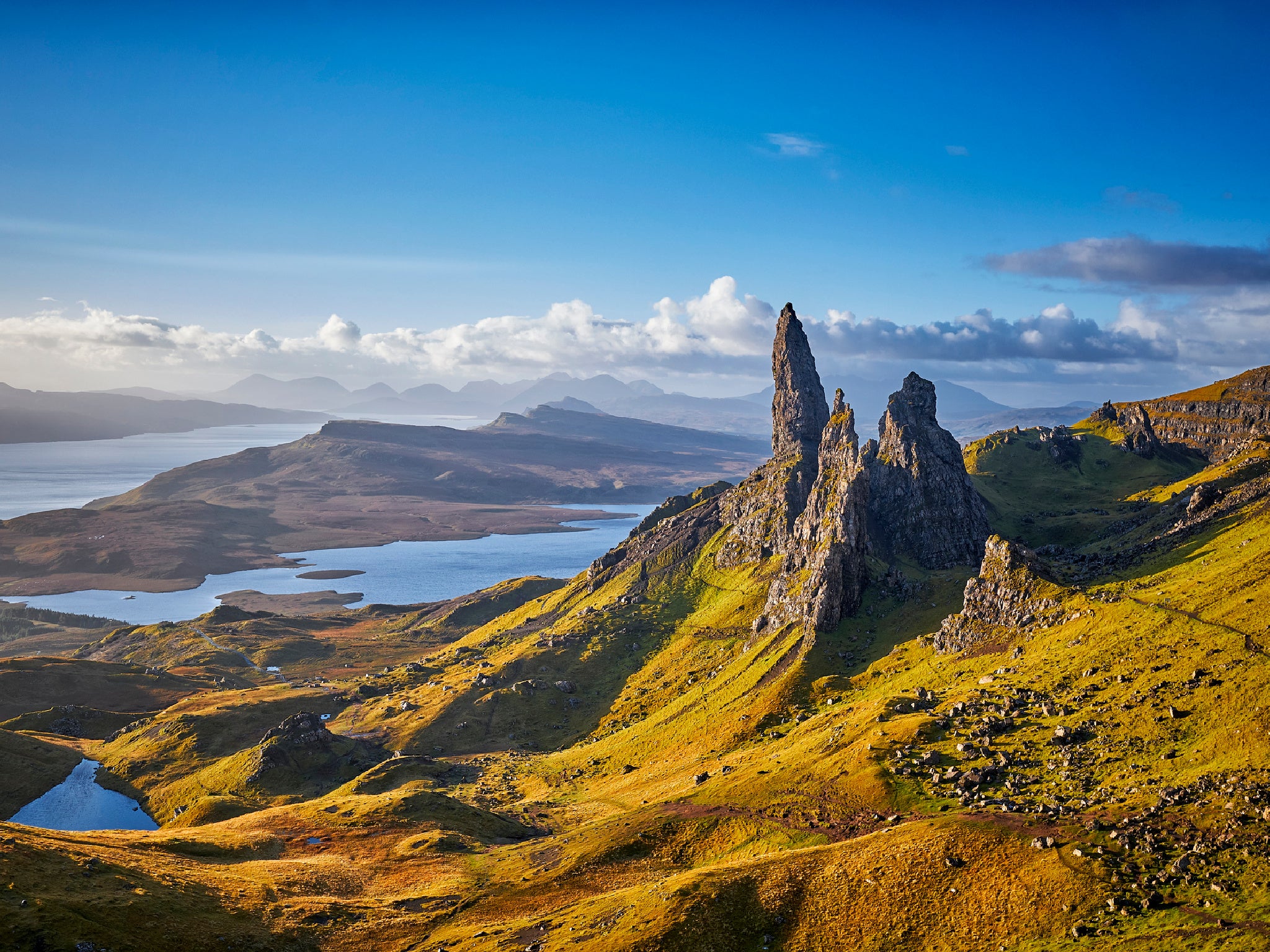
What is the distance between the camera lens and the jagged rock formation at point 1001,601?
135250 mm

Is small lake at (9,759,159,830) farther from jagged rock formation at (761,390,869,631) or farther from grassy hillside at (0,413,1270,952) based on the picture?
jagged rock formation at (761,390,869,631)

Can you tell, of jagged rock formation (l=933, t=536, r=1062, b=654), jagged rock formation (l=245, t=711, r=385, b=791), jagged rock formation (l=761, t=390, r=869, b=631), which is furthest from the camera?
jagged rock formation (l=761, t=390, r=869, b=631)

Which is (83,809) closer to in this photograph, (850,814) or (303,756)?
(303,756)

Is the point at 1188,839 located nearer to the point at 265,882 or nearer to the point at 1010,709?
the point at 1010,709

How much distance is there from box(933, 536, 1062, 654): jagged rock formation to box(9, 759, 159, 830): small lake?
16303cm

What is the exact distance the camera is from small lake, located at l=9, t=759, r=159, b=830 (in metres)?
150

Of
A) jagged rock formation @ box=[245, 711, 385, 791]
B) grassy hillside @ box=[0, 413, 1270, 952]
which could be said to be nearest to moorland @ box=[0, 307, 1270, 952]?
grassy hillside @ box=[0, 413, 1270, 952]

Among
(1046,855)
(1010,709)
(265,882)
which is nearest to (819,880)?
(1046,855)

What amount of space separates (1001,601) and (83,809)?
186141 millimetres

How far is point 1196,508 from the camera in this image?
15725 cm

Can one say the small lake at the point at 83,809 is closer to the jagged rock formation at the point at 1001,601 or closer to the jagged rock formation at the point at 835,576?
the jagged rock formation at the point at 835,576

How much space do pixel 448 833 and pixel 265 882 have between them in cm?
2997

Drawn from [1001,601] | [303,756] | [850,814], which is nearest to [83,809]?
[303,756]

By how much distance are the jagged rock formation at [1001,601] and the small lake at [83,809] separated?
535 ft
